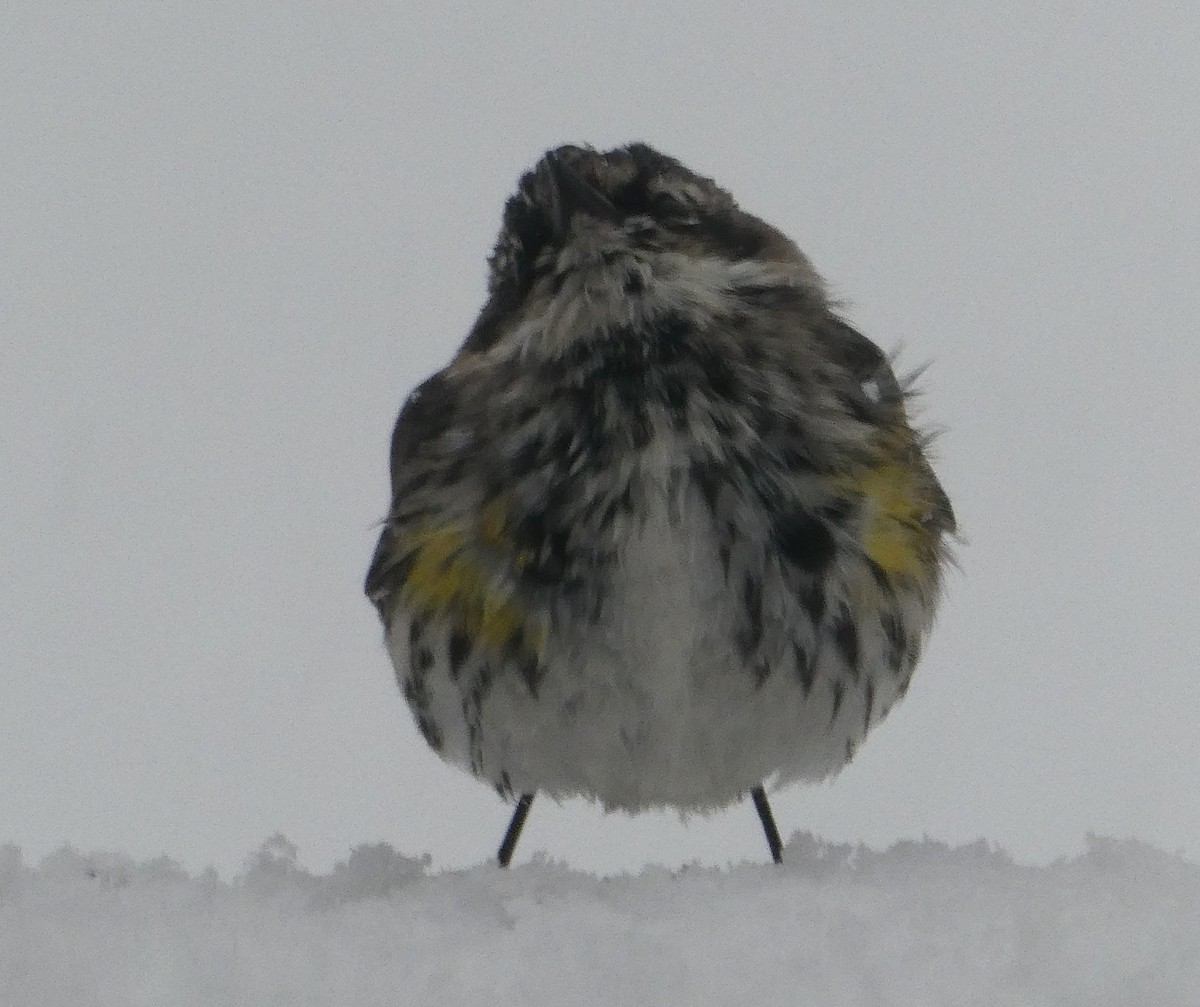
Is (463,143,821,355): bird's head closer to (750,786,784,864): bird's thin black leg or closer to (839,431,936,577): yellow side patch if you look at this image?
(839,431,936,577): yellow side patch

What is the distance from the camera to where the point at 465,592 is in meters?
3.59

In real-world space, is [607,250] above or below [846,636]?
above

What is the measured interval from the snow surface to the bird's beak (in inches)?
48.9

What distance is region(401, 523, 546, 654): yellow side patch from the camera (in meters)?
3.50

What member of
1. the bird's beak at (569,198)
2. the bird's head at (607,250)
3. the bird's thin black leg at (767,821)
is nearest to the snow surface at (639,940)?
the bird's head at (607,250)

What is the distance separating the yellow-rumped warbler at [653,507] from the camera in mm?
3371

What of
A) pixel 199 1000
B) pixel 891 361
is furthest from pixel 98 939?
pixel 891 361

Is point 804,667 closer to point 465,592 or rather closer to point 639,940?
point 465,592

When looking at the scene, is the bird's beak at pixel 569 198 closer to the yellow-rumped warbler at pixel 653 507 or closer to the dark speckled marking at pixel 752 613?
the yellow-rumped warbler at pixel 653 507

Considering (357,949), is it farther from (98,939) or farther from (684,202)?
(684,202)

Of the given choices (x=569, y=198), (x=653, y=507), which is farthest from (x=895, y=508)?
(x=569, y=198)

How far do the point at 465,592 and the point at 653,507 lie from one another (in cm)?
45

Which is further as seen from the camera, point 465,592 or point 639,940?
point 465,592

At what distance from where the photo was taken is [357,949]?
7.33 ft
